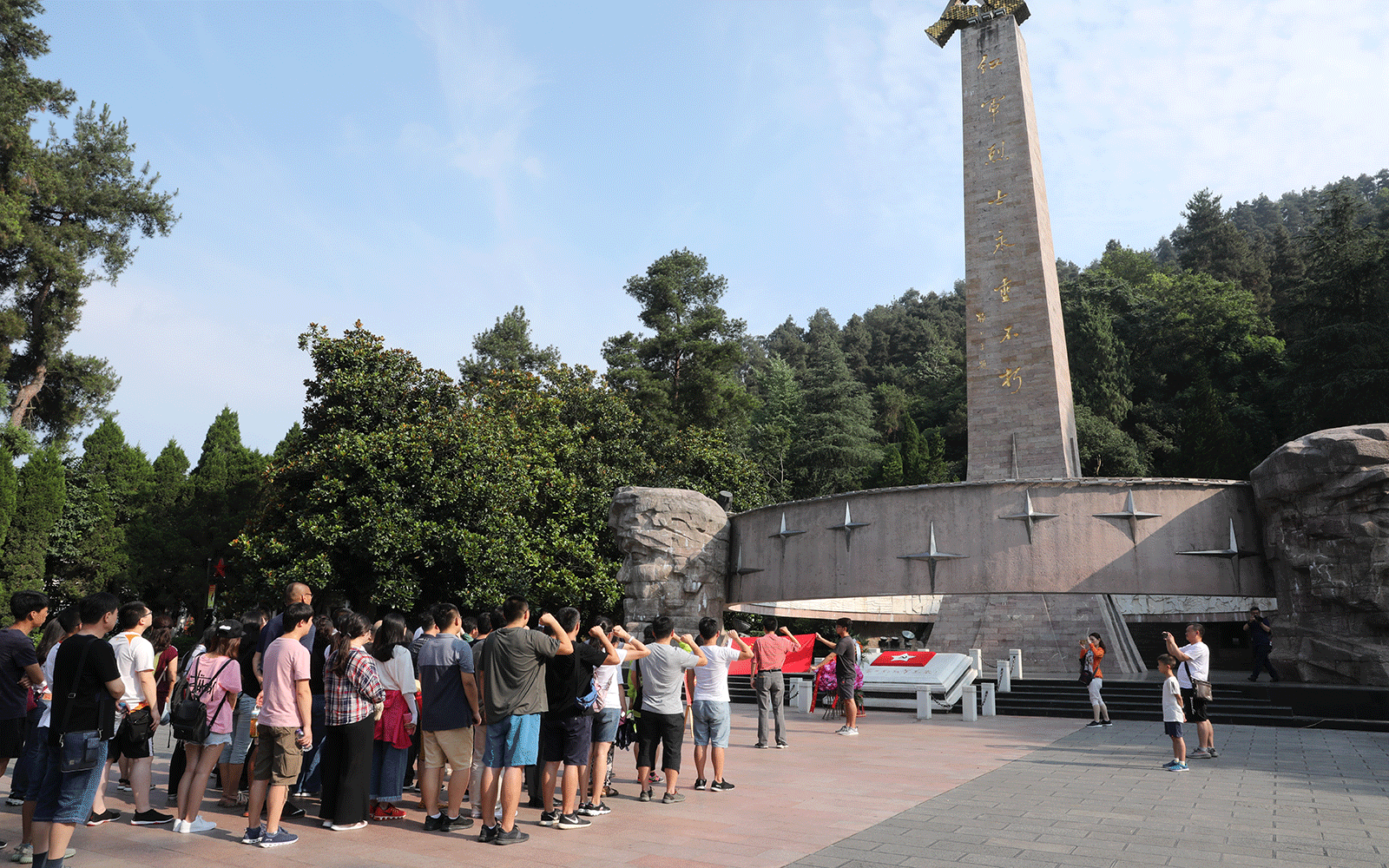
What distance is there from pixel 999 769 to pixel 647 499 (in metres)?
9.94

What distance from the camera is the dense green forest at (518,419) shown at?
68.7 ft

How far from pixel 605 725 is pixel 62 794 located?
3522 mm

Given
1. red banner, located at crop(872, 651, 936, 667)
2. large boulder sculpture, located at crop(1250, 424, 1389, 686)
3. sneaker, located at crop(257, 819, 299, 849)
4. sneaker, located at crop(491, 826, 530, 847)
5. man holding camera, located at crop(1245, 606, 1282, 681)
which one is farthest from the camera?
red banner, located at crop(872, 651, 936, 667)

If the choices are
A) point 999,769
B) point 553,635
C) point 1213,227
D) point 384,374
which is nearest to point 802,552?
point 999,769

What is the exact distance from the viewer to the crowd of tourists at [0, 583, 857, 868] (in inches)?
202

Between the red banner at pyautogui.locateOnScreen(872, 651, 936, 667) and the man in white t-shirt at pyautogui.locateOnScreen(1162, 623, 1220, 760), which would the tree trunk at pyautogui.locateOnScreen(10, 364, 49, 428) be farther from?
the man in white t-shirt at pyautogui.locateOnScreen(1162, 623, 1220, 760)

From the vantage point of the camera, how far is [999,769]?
8.86m

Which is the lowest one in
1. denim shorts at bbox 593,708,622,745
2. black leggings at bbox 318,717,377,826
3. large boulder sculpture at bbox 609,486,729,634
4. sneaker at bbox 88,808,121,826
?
sneaker at bbox 88,808,121,826

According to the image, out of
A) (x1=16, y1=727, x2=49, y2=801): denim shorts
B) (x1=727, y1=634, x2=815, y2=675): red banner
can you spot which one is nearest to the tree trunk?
(x1=727, y1=634, x2=815, y2=675): red banner

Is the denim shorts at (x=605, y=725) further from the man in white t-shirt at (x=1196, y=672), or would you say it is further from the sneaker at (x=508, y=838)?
the man in white t-shirt at (x=1196, y=672)

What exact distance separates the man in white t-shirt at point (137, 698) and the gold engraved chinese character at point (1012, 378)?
736 inches

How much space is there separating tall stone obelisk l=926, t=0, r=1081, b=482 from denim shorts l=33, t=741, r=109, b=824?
18.1 meters

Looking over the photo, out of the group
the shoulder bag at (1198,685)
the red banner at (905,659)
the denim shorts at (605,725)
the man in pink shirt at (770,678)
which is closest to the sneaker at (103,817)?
the denim shorts at (605,725)

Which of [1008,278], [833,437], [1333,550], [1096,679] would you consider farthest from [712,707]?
[833,437]
